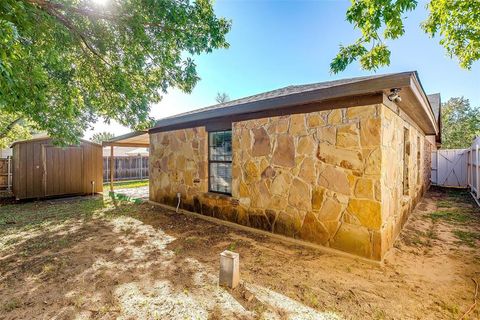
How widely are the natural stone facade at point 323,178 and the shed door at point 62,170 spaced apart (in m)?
7.34

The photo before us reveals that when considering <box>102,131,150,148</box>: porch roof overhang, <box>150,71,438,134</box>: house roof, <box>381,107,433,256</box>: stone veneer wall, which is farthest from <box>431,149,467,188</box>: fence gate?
<box>102,131,150,148</box>: porch roof overhang

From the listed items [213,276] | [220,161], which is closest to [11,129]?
[220,161]

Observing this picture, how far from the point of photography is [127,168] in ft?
55.8

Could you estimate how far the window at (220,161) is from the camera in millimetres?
5570

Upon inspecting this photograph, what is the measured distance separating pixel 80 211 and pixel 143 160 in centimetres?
1113

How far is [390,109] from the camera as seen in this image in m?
3.76

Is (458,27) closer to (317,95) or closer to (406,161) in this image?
(406,161)

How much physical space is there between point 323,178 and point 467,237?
10.8ft

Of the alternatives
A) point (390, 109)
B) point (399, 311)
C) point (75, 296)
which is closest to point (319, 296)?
point (399, 311)

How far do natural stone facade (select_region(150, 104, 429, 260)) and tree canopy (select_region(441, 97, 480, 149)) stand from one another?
24.4 metres

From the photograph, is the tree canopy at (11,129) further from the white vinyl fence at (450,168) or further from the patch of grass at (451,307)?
the white vinyl fence at (450,168)

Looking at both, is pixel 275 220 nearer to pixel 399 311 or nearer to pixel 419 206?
pixel 399 311

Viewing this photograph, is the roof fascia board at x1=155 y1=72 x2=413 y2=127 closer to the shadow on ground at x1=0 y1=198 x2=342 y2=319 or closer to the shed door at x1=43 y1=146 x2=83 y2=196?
the shadow on ground at x1=0 y1=198 x2=342 y2=319

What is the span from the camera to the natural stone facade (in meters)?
3.44
